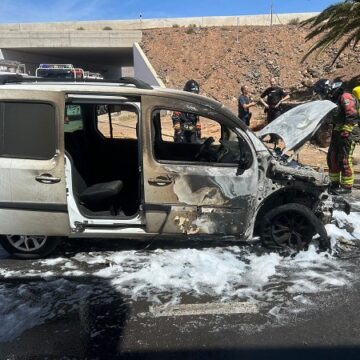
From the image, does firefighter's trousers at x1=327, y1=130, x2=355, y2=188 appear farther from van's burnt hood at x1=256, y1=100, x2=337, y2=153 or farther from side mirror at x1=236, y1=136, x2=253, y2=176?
side mirror at x1=236, y1=136, x2=253, y2=176

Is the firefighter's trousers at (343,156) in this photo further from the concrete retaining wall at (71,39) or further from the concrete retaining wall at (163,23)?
the concrete retaining wall at (163,23)

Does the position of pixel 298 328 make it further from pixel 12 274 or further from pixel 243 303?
pixel 12 274

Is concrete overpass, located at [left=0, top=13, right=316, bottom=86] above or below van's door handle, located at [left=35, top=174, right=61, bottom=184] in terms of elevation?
above

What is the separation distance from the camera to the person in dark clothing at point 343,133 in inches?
272

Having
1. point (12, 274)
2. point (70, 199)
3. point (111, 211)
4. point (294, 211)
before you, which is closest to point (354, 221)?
point (294, 211)

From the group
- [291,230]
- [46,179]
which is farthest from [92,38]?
[291,230]

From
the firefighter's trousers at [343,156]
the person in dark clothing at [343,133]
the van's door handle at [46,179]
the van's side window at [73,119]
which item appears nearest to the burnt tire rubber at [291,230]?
the van's door handle at [46,179]

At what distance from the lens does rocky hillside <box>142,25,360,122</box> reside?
25.7 m

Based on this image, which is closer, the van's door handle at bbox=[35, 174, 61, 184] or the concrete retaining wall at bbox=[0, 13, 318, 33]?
the van's door handle at bbox=[35, 174, 61, 184]

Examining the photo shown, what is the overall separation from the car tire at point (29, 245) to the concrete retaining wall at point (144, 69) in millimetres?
23135

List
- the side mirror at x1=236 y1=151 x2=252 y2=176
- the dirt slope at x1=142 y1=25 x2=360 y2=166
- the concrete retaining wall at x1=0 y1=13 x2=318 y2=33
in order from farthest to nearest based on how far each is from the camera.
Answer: the concrete retaining wall at x1=0 y1=13 x2=318 y2=33, the dirt slope at x1=142 y1=25 x2=360 y2=166, the side mirror at x1=236 y1=151 x2=252 y2=176

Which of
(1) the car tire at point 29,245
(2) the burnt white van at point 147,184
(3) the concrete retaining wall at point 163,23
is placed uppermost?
(3) the concrete retaining wall at point 163,23

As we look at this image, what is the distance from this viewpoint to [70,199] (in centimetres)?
430

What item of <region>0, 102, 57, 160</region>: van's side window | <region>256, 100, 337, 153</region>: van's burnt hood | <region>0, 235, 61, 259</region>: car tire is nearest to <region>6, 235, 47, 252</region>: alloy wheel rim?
<region>0, 235, 61, 259</region>: car tire
